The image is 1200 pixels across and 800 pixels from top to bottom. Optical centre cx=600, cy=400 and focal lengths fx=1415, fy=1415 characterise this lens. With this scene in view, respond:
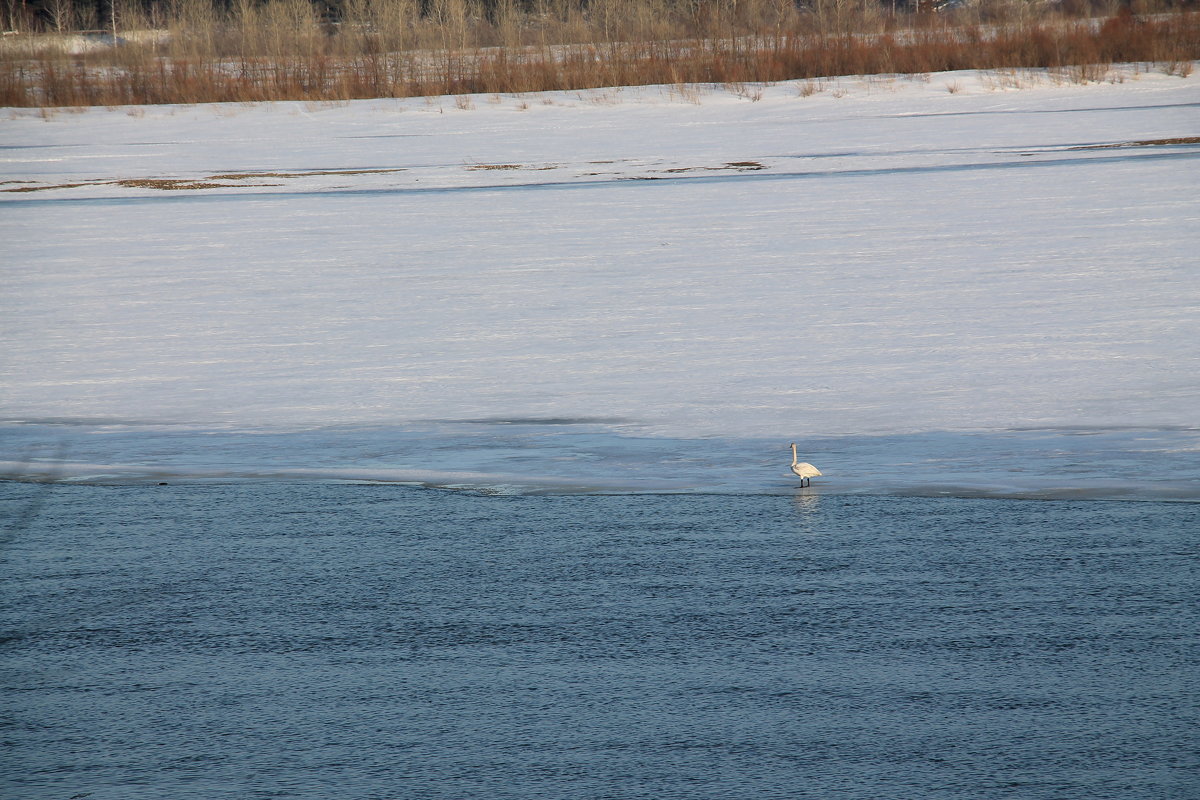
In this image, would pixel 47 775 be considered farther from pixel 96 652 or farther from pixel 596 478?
pixel 596 478

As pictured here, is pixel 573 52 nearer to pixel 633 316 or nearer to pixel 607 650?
pixel 633 316

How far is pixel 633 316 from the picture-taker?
34.4ft

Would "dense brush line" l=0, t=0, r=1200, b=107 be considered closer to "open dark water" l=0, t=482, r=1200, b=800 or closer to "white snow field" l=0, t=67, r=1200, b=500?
"white snow field" l=0, t=67, r=1200, b=500

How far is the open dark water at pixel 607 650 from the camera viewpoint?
3316 millimetres

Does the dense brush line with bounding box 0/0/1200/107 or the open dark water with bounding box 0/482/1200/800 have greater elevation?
the dense brush line with bounding box 0/0/1200/107

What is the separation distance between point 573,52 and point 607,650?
31602 mm

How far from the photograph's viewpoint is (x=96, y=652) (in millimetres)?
4160

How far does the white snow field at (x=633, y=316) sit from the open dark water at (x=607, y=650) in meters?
0.78

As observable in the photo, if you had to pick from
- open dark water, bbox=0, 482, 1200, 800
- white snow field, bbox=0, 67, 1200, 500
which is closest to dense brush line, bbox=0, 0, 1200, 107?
white snow field, bbox=0, 67, 1200, 500

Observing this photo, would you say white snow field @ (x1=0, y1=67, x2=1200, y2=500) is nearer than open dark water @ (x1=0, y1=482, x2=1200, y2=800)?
No

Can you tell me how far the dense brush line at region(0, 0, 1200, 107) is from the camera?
106 feet

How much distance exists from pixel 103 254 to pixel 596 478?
9.90 meters

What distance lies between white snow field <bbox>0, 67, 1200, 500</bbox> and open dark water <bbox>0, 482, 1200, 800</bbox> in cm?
78

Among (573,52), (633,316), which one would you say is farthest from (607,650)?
(573,52)
